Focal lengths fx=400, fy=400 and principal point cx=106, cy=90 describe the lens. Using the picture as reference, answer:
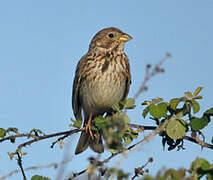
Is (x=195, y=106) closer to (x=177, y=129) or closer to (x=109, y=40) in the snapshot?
(x=177, y=129)

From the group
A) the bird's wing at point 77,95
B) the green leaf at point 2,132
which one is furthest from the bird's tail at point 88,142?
the green leaf at point 2,132

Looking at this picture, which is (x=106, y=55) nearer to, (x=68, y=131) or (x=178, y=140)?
(x=68, y=131)

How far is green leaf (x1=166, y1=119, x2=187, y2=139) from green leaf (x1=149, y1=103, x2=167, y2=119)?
0.35ft

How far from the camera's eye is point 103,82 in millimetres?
5031

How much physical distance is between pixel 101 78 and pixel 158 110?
243 centimetres

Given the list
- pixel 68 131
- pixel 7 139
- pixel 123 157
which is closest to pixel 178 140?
pixel 68 131

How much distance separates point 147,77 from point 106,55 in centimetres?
379

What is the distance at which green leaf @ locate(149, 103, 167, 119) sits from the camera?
2.64 meters

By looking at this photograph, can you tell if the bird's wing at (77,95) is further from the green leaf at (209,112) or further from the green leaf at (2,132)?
the green leaf at (209,112)

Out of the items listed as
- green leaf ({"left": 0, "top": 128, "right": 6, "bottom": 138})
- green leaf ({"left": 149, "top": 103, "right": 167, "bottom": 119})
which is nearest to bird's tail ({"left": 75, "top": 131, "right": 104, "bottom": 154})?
green leaf ({"left": 0, "top": 128, "right": 6, "bottom": 138})

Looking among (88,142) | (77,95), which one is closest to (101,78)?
(77,95)

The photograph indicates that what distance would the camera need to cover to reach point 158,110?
2652 millimetres

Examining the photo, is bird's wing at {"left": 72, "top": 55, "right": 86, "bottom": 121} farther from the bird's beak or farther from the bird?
the bird's beak

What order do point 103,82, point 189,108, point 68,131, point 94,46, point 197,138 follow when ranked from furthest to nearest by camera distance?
1. point 94,46
2. point 103,82
3. point 68,131
4. point 189,108
5. point 197,138
